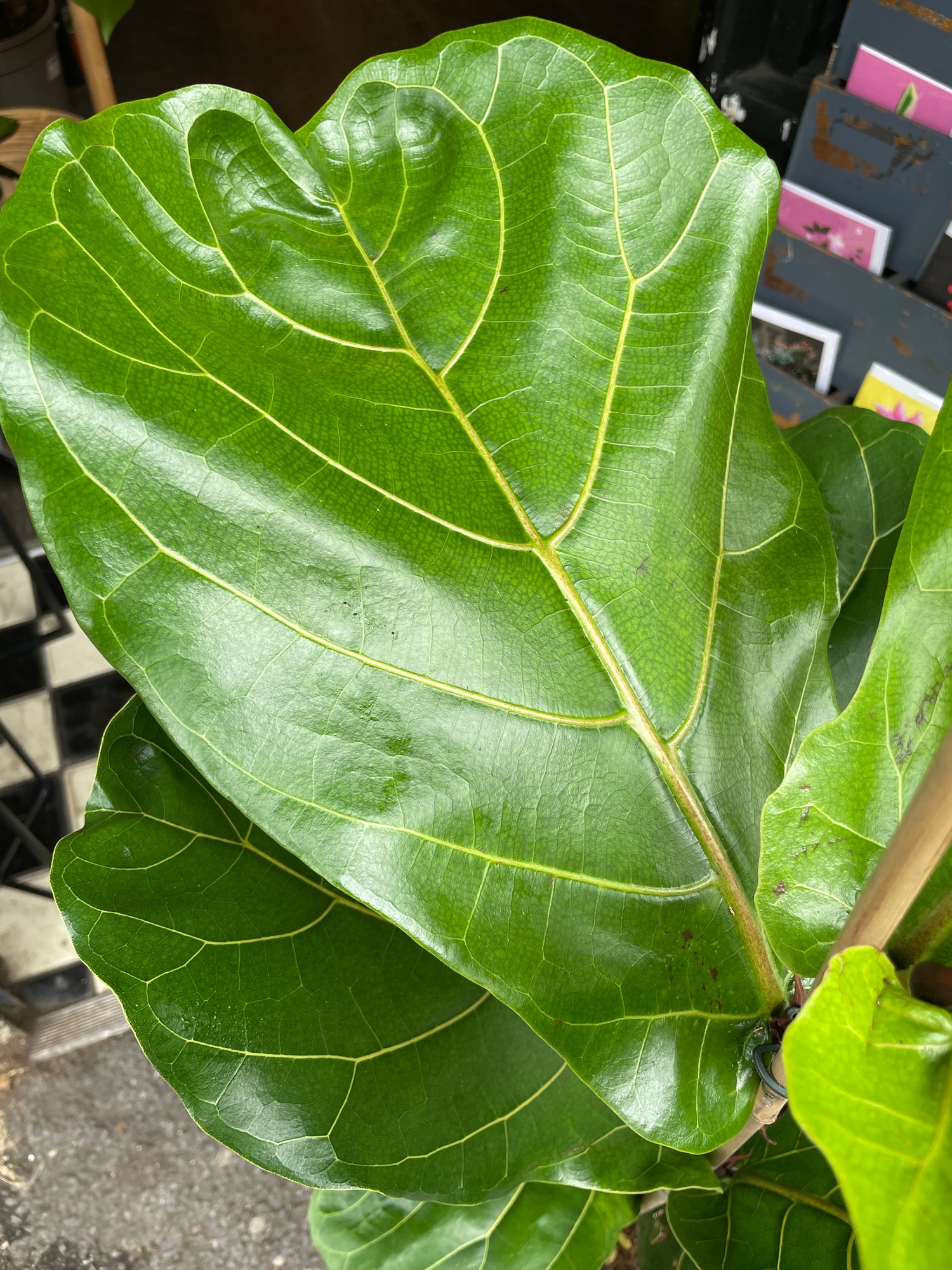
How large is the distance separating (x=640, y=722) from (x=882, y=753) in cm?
10

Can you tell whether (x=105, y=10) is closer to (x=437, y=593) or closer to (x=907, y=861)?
(x=437, y=593)

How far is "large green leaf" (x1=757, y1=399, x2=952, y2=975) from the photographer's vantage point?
36 centimetres

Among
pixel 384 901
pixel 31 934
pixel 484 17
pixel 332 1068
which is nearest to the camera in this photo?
pixel 384 901

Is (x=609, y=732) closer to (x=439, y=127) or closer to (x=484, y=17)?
(x=439, y=127)

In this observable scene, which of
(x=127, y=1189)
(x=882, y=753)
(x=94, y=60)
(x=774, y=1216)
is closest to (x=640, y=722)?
(x=882, y=753)

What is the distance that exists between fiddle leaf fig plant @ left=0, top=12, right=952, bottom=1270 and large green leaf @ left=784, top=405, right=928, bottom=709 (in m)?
0.14

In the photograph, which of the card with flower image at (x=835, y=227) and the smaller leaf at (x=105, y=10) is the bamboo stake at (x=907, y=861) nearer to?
the smaller leaf at (x=105, y=10)

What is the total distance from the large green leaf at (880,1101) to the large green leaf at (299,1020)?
0.88 feet

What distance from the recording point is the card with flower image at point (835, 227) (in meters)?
1.31

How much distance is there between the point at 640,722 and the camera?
439 millimetres

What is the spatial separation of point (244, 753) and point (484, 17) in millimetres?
2218

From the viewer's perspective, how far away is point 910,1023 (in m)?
0.29

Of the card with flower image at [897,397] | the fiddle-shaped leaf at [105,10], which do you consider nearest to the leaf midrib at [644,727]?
the fiddle-shaped leaf at [105,10]

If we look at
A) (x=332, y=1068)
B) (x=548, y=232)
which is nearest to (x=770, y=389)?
(x=548, y=232)
